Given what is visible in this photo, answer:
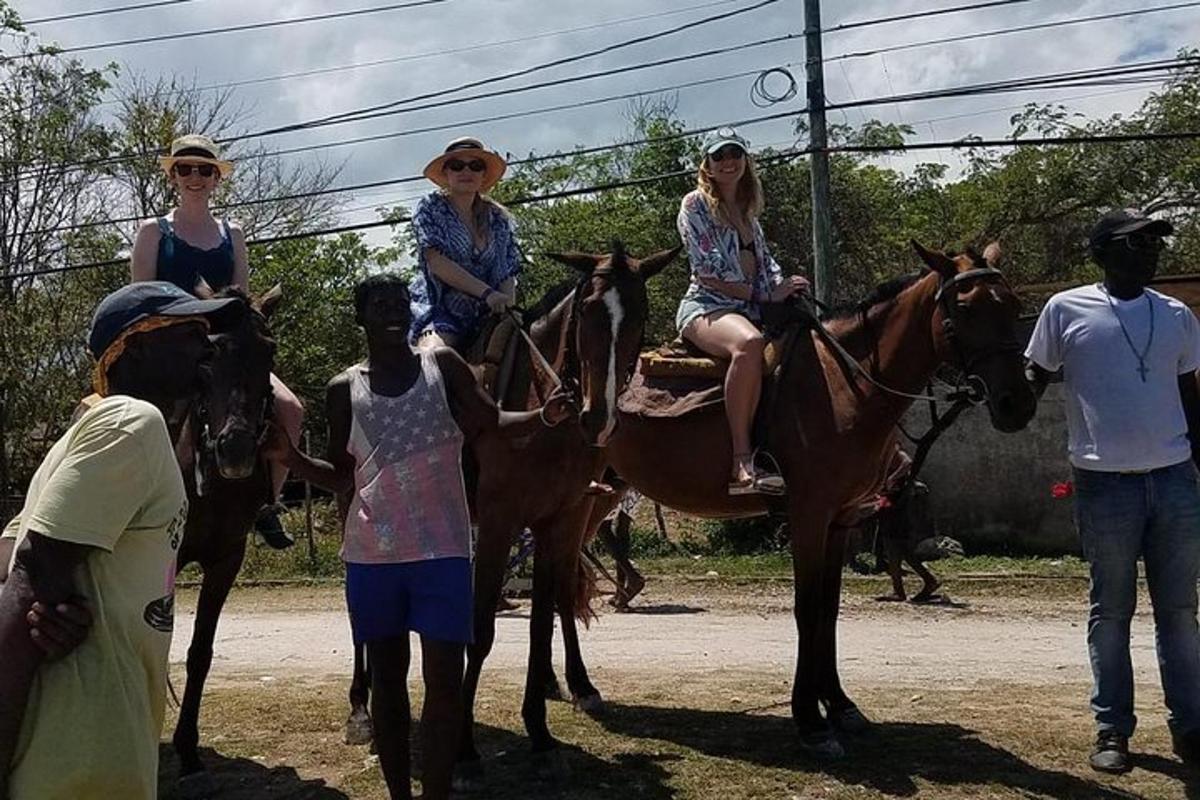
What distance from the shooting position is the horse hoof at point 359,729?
6242 millimetres

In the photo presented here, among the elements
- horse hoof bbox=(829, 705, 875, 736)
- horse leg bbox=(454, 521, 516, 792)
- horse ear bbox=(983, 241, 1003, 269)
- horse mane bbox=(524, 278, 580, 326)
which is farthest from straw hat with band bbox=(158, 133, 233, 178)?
horse hoof bbox=(829, 705, 875, 736)

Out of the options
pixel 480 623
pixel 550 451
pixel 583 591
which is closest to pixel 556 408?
pixel 550 451

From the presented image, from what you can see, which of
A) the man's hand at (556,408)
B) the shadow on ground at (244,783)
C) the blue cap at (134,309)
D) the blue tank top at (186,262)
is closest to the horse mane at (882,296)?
the man's hand at (556,408)

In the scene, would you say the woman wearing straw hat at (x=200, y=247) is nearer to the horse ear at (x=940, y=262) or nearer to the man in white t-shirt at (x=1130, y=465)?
the horse ear at (x=940, y=262)

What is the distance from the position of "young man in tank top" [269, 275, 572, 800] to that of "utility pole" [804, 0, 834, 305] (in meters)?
12.1

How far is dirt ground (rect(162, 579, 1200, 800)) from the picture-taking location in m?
5.36

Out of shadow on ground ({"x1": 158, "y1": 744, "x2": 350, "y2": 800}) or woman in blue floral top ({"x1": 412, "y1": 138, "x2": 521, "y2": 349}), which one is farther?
woman in blue floral top ({"x1": 412, "y1": 138, "x2": 521, "y2": 349})

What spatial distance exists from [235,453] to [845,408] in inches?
130

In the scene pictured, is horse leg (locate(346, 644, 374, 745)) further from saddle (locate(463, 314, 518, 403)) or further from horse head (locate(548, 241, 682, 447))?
horse head (locate(548, 241, 682, 447))

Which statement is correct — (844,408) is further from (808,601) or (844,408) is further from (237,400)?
(237,400)

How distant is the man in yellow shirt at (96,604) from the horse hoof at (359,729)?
3.80 meters

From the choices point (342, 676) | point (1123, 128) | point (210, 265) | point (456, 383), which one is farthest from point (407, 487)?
point (1123, 128)

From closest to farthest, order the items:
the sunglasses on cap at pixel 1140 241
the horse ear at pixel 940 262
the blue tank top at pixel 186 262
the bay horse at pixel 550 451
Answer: the bay horse at pixel 550 451 → the sunglasses on cap at pixel 1140 241 → the blue tank top at pixel 186 262 → the horse ear at pixel 940 262

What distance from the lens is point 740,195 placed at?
672 centimetres
